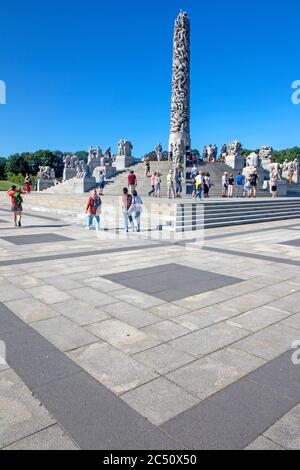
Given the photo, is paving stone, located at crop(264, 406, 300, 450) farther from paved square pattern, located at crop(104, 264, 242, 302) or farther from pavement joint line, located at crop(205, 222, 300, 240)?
pavement joint line, located at crop(205, 222, 300, 240)

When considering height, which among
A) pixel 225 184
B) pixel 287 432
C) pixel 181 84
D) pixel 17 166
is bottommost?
pixel 287 432

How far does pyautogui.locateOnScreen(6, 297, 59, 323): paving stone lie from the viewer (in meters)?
4.57

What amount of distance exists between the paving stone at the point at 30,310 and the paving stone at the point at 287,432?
120 inches

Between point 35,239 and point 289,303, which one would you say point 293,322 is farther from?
point 35,239

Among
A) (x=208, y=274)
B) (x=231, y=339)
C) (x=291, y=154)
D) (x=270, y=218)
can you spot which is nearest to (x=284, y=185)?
(x=270, y=218)

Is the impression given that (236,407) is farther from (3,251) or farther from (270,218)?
(270,218)

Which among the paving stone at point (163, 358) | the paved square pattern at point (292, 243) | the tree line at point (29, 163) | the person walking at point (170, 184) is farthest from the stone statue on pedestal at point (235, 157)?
the tree line at point (29, 163)

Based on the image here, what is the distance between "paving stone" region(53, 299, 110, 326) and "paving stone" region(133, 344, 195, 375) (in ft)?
3.49

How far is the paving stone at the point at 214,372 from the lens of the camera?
10.1 feet

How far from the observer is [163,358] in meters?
3.59

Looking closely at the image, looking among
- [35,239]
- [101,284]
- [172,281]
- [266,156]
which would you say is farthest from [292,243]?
[266,156]

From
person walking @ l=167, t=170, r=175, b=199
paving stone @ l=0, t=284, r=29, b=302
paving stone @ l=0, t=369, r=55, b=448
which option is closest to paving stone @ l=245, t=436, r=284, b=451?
paving stone @ l=0, t=369, r=55, b=448

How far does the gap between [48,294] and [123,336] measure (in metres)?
1.96

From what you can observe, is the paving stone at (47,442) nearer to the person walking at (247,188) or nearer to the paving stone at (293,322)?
the paving stone at (293,322)
